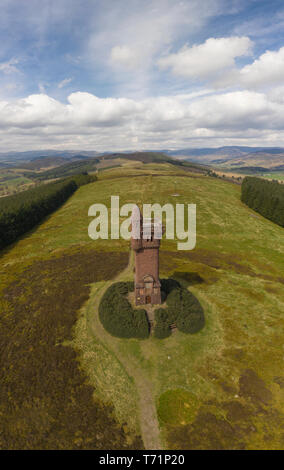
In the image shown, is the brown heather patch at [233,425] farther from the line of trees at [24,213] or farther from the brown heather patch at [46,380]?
the line of trees at [24,213]

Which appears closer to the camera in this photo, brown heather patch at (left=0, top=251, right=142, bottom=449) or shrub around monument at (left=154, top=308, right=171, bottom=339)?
brown heather patch at (left=0, top=251, right=142, bottom=449)

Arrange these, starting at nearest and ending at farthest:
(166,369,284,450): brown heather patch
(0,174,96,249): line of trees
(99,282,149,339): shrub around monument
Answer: (166,369,284,450): brown heather patch → (99,282,149,339): shrub around monument → (0,174,96,249): line of trees

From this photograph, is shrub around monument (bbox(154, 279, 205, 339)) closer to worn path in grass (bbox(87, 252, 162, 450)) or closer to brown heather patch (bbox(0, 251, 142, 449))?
worn path in grass (bbox(87, 252, 162, 450))

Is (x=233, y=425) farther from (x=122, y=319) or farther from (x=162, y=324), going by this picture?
(x=122, y=319)

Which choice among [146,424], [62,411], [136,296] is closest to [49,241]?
[136,296]

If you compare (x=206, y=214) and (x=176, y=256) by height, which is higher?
(x=206, y=214)

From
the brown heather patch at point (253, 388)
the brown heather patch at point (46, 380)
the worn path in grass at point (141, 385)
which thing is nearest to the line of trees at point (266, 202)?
the brown heather patch at point (253, 388)

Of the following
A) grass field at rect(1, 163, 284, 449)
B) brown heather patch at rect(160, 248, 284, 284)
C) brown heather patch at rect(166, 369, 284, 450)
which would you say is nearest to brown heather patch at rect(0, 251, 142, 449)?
grass field at rect(1, 163, 284, 449)
